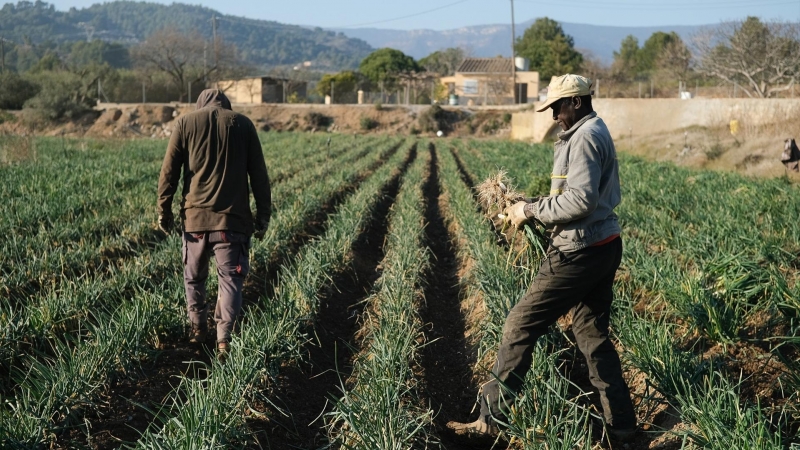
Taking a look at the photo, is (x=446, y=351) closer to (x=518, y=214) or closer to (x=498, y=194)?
(x=498, y=194)

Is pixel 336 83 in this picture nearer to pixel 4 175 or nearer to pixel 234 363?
pixel 4 175

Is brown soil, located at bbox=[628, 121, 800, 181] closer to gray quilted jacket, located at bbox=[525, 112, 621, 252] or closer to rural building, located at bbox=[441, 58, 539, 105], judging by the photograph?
gray quilted jacket, located at bbox=[525, 112, 621, 252]

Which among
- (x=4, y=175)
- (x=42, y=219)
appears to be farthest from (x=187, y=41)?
(x=42, y=219)

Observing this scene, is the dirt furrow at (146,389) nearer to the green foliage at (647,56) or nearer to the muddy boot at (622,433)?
the muddy boot at (622,433)

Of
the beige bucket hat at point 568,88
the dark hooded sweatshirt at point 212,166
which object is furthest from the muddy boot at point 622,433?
the dark hooded sweatshirt at point 212,166

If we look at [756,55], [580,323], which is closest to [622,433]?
[580,323]

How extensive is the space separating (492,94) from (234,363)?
171ft

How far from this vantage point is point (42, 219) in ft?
29.6

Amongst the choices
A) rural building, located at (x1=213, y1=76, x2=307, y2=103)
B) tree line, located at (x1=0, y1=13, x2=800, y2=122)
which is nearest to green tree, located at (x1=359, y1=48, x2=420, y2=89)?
tree line, located at (x1=0, y1=13, x2=800, y2=122)

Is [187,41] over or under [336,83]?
over

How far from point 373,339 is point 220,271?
45.3 inches

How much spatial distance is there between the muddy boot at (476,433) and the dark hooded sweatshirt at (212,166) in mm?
2072

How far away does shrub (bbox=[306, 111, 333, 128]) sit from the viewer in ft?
149

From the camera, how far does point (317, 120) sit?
45750 millimetres
